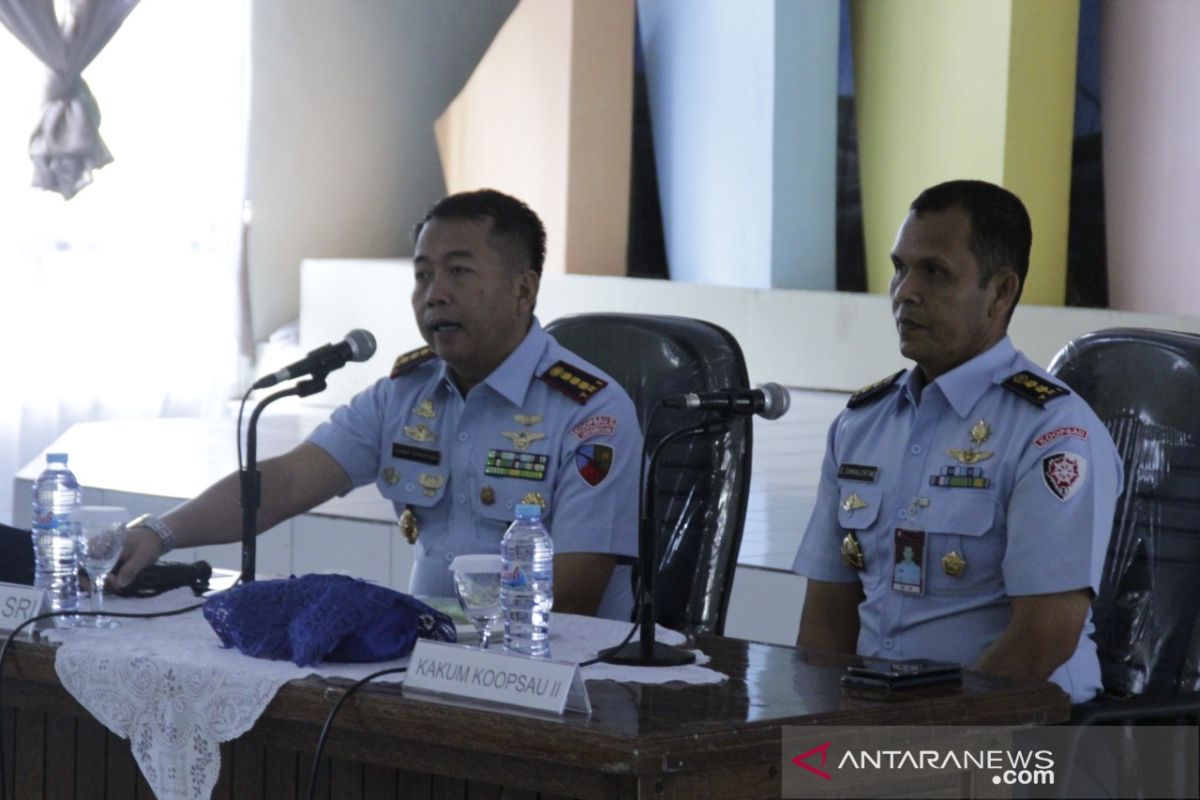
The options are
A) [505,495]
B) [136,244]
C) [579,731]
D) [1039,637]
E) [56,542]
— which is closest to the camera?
[579,731]

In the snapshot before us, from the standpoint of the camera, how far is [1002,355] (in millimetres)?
2211

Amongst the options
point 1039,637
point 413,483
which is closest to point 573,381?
point 413,483

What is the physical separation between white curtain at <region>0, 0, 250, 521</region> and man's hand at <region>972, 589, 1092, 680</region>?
510 cm

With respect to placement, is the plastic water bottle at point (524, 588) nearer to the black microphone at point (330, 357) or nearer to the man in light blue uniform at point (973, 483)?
the black microphone at point (330, 357)

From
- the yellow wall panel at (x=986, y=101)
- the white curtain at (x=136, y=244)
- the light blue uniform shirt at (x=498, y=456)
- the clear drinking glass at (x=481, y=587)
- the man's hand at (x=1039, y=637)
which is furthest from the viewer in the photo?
the white curtain at (x=136, y=244)

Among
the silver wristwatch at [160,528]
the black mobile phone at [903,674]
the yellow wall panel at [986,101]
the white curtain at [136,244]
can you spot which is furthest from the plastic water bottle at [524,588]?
the white curtain at [136,244]

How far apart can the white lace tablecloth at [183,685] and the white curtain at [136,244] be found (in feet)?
15.7

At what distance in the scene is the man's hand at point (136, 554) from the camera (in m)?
2.25

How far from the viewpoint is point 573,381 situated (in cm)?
252

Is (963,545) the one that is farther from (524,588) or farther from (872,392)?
(524,588)

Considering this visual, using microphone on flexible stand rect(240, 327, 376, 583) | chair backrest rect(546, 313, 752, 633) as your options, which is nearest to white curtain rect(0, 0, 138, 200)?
chair backrest rect(546, 313, 752, 633)

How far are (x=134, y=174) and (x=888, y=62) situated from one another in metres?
3.04

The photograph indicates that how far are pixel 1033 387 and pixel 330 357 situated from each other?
873 millimetres

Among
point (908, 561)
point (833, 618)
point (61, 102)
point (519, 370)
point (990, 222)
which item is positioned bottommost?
point (833, 618)
